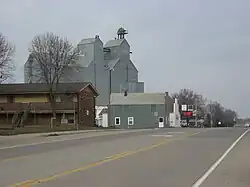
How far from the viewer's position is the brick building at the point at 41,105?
74.9 meters

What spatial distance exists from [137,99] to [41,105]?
30.3m

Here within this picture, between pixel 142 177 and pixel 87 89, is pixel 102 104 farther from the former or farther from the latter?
pixel 142 177

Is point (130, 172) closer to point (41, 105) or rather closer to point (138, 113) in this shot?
point (41, 105)

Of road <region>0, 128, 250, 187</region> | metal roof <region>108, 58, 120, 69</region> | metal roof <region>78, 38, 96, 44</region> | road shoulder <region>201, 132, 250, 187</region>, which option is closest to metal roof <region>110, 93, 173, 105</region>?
metal roof <region>108, 58, 120, 69</region>

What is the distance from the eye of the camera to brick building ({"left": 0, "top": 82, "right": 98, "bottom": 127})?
7494cm

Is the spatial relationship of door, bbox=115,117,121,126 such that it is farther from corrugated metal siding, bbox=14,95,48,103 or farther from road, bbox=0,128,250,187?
road, bbox=0,128,250,187

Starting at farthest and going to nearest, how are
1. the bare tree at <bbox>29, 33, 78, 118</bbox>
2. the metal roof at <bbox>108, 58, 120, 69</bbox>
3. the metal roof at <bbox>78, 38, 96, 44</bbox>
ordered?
the metal roof at <bbox>108, 58, 120, 69</bbox>, the metal roof at <bbox>78, 38, 96, 44</bbox>, the bare tree at <bbox>29, 33, 78, 118</bbox>

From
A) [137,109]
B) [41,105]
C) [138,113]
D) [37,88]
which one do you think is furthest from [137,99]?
[41,105]

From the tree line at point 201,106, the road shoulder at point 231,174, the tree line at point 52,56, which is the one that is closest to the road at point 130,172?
the road shoulder at point 231,174

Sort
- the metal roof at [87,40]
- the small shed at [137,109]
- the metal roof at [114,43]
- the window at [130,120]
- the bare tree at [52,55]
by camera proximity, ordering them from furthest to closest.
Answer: the metal roof at [114,43], the metal roof at [87,40], the window at [130,120], the small shed at [137,109], the bare tree at [52,55]

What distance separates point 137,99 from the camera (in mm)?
101438

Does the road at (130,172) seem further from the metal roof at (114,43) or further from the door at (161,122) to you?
the metal roof at (114,43)

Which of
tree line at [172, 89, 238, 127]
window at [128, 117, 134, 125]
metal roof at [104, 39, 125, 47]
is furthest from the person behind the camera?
tree line at [172, 89, 238, 127]

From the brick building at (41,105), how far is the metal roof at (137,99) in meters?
21.2
